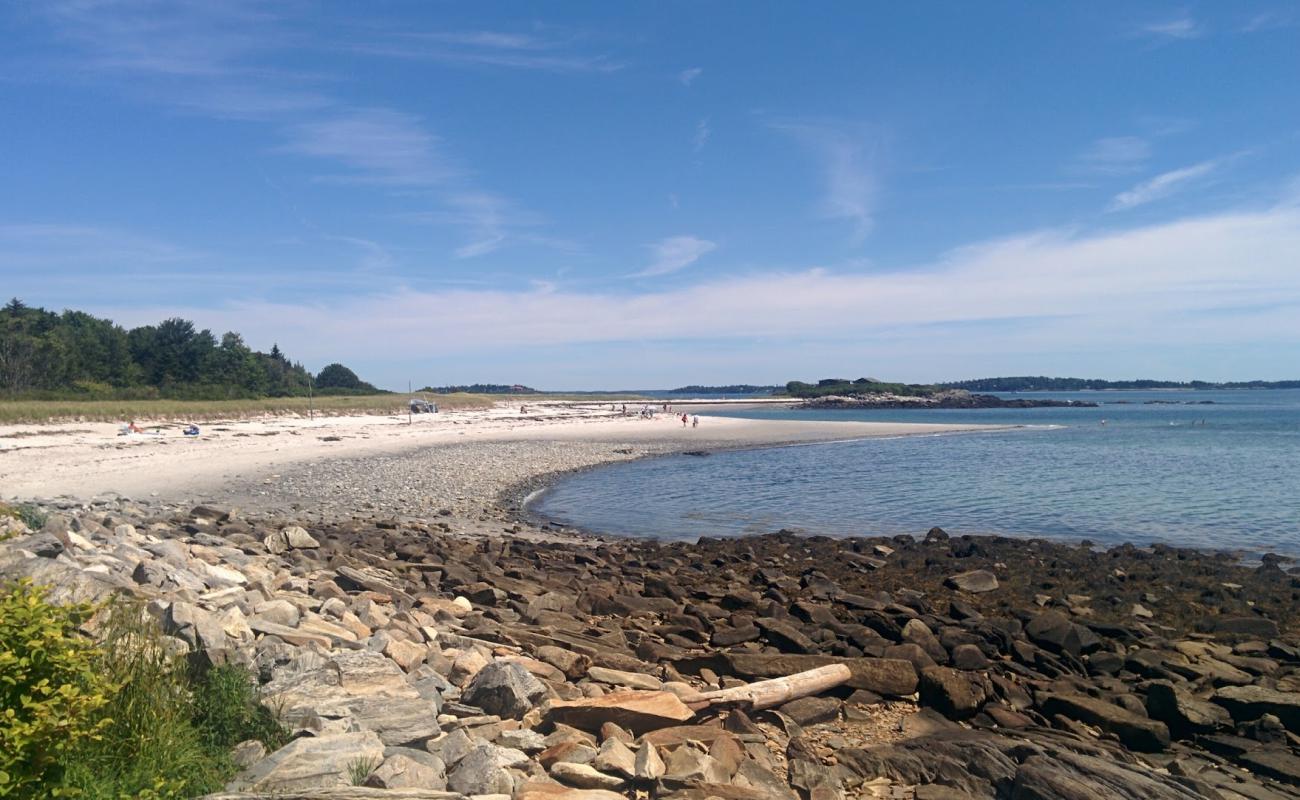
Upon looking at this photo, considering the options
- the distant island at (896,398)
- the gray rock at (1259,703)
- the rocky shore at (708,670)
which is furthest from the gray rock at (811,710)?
the distant island at (896,398)

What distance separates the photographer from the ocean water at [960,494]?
69.1 feet

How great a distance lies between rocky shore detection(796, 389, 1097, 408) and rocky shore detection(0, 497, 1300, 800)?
414 ft

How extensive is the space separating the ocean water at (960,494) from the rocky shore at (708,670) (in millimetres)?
7082

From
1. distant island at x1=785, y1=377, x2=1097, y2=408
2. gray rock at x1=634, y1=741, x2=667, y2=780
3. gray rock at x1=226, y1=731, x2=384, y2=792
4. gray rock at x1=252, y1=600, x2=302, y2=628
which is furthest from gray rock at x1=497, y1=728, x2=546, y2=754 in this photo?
distant island at x1=785, y1=377, x2=1097, y2=408

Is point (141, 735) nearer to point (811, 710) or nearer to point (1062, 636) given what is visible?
point (811, 710)

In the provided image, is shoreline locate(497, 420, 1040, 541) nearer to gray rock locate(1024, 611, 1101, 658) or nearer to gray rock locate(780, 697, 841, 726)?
gray rock locate(1024, 611, 1101, 658)

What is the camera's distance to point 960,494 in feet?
91.1

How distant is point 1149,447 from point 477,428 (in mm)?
42297

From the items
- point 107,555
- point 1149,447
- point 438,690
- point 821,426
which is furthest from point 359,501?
point 821,426

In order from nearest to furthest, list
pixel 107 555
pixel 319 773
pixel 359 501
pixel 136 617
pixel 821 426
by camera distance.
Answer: pixel 319 773, pixel 136 617, pixel 107 555, pixel 359 501, pixel 821 426

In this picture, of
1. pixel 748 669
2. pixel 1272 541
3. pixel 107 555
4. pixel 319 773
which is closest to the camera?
pixel 319 773

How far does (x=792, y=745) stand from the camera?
644 centimetres

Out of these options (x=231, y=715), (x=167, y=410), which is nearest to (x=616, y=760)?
(x=231, y=715)

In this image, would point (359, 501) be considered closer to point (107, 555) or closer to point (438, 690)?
point (107, 555)
